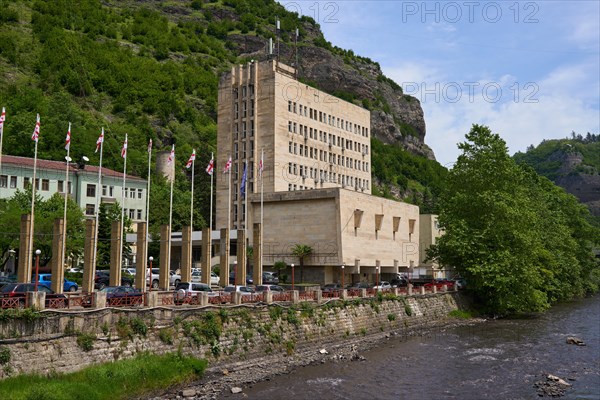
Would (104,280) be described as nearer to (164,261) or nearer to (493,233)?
(164,261)

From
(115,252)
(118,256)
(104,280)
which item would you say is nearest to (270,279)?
(104,280)

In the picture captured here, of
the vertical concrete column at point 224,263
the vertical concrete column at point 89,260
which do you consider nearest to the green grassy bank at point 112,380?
the vertical concrete column at point 89,260

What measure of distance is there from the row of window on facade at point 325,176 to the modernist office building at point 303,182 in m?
0.16

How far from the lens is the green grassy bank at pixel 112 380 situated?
2375cm

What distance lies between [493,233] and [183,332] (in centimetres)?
4154

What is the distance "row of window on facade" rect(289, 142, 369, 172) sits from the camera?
308ft

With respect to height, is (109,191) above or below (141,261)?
above

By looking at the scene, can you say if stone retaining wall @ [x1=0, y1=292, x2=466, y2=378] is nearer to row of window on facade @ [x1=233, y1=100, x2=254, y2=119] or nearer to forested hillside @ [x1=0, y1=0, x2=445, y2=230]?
row of window on facade @ [x1=233, y1=100, x2=254, y2=119]

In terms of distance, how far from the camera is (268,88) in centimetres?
9031

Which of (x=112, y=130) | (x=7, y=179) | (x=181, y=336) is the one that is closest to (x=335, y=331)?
(x=181, y=336)

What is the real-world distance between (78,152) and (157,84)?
236 ft

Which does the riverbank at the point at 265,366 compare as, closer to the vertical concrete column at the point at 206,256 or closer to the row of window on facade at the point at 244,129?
the vertical concrete column at the point at 206,256

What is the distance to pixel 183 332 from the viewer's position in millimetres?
33062

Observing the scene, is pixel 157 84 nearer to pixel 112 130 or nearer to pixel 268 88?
pixel 112 130
